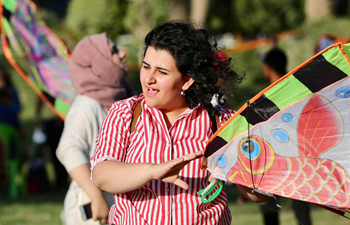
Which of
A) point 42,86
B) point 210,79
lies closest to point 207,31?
point 210,79

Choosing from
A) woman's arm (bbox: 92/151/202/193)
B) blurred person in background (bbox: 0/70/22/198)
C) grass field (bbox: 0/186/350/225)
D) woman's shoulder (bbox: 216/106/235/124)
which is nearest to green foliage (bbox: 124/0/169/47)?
blurred person in background (bbox: 0/70/22/198)

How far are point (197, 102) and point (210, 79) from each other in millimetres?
129

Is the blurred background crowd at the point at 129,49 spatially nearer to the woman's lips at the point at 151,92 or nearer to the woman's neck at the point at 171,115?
the woman's neck at the point at 171,115

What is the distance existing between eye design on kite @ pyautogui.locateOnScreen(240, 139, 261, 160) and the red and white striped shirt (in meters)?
0.21

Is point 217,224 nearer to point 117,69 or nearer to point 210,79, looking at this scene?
point 210,79

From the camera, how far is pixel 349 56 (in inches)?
99.2

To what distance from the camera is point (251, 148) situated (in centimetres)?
260

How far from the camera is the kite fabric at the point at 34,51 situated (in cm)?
502

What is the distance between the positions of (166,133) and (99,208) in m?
1.05

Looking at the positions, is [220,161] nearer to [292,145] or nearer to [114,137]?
[292,145]

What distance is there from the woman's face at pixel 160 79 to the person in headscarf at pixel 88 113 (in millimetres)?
1057

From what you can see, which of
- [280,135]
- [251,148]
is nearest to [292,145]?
[280,135]

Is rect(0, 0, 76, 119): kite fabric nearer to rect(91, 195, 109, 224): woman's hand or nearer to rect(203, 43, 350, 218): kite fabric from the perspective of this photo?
rect(91, 195, 109, 224): woman's hand

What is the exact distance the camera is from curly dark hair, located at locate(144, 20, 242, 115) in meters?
2.71
